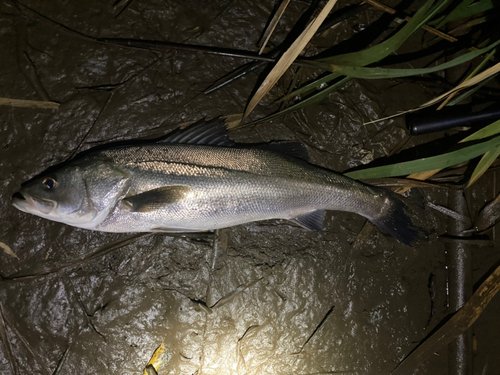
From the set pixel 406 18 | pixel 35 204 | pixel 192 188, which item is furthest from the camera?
pixel 406 18

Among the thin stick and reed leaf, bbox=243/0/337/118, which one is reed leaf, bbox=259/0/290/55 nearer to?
reed leaf, bbox=243/0/337/118

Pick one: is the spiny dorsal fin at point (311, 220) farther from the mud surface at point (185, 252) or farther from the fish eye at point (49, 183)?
the fish eye at point (49, 183)

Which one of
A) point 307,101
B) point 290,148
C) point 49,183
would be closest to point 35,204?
point 49,183

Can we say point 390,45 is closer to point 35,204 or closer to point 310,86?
point 310,86

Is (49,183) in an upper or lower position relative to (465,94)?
lower

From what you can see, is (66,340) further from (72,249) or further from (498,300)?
(498,300)

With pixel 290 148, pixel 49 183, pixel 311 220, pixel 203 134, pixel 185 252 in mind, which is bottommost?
pixel 49 183

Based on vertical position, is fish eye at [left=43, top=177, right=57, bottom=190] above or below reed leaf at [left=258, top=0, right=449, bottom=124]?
below

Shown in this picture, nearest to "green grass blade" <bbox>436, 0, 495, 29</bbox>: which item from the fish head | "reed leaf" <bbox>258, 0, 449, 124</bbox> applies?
"reed leaf" <bbox>258, 0, 449, 124</bbox>

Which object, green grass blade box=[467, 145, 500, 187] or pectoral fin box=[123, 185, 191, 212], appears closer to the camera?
pectoral fin box=[123, 185, 191, 212]
